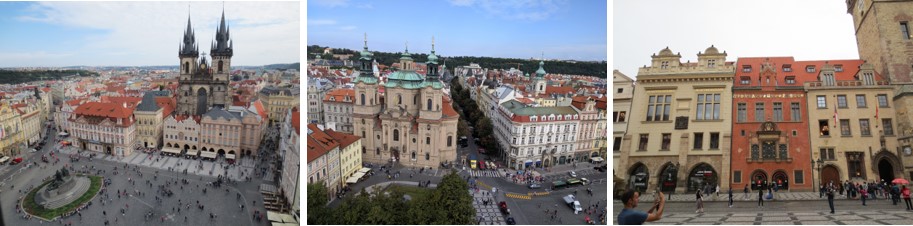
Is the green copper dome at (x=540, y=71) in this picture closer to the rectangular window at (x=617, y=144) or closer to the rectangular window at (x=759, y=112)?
the rectangular window at (x=617, y=144)

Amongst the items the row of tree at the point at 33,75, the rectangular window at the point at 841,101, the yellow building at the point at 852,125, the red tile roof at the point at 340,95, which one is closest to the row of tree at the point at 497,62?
the red tile roof at the point at 340,95

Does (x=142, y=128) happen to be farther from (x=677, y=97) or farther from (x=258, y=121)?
(x=677, y=97)

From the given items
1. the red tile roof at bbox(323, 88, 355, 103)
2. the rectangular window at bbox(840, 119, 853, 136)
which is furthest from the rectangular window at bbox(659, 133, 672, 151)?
the red tile roof at bbox(323, 88, 355, 103)

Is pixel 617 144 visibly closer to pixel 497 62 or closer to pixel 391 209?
pixel 497 62

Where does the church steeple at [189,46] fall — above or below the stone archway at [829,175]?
above

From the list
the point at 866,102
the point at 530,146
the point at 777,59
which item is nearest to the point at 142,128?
the point at 530,146

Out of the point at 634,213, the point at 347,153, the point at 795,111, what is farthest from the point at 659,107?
the point at 347,153
